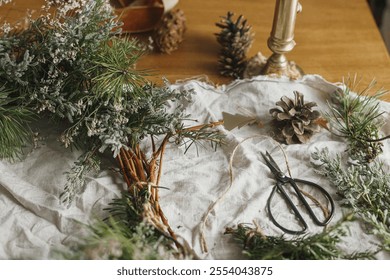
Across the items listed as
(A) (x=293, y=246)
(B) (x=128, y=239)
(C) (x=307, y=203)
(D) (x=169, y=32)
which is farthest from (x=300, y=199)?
(D) (x=169, y=32)

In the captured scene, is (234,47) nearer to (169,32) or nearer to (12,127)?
(169,32)

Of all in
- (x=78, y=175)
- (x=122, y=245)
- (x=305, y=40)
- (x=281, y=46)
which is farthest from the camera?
(x=305, y=40)

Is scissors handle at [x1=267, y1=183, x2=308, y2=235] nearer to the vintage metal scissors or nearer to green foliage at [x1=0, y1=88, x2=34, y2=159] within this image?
the vintage metal scissors

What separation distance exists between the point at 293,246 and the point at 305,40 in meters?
0.54

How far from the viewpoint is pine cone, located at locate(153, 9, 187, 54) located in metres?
0.97

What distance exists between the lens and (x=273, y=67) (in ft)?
2.97

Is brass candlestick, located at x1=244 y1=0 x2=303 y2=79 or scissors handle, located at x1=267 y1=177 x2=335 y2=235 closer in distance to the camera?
scissors handle, located at x1=267 y1=177 x2=335 y2=235

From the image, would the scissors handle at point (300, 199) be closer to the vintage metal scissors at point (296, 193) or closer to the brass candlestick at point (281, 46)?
the vintage metal scissors at point (296, 193)

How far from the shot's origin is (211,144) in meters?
0.79

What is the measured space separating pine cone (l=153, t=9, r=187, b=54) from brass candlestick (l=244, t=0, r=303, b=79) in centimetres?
15

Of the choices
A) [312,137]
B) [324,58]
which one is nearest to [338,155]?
[312,137]

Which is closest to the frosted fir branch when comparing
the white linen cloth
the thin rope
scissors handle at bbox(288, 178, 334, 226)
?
the white linen cloth

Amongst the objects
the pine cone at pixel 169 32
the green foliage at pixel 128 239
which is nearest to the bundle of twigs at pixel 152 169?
the green foliage at pixel 128 239

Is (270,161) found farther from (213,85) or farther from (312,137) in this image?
(213,85)
